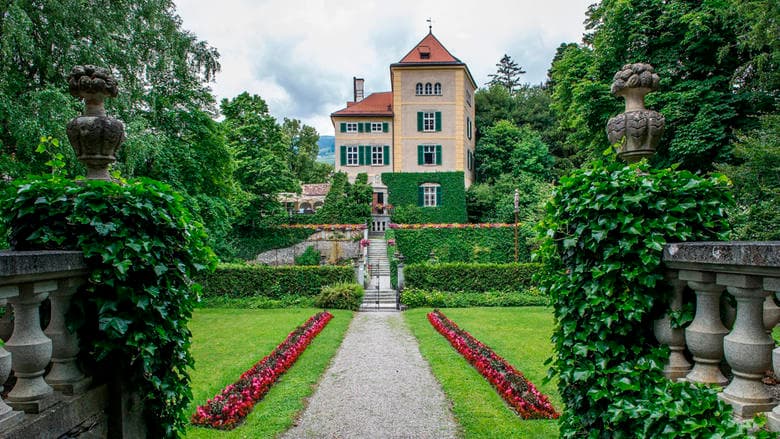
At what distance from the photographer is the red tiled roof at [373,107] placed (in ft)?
116

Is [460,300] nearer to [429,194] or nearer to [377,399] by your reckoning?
[377,399]

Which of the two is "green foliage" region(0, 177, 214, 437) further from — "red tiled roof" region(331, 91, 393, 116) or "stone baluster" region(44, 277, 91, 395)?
"red tiled roof" region(331, 91, 393, 116)

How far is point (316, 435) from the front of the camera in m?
5.64

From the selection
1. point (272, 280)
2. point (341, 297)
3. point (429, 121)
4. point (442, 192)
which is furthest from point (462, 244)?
point (272, 280)

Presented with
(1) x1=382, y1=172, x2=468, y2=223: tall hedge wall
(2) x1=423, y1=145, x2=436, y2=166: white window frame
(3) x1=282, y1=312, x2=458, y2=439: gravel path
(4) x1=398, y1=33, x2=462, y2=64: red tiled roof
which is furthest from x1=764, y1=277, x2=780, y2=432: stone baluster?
(4) x1=398, y1=33, x2=462, y2=64: red tiled roof

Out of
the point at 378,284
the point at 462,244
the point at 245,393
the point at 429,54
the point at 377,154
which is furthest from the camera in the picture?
the point at 429,54

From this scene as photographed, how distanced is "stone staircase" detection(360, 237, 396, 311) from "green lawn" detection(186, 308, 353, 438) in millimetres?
2155

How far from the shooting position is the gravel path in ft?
19.1

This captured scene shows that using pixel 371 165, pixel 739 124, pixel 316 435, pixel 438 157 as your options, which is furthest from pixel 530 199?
pixel 316 435

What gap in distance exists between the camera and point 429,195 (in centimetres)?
3472

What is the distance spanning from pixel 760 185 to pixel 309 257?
21853 millimetres

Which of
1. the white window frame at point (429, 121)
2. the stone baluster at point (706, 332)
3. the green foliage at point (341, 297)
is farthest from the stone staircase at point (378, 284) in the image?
the stone baluster at point (706, 332)

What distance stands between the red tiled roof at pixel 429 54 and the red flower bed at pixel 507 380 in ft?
93.4

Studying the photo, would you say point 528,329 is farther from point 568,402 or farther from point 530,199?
point 530,199
